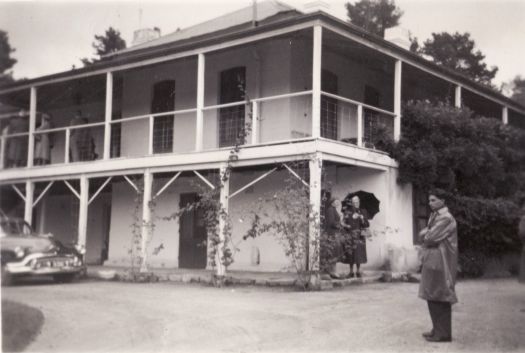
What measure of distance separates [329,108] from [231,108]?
2.60 metres

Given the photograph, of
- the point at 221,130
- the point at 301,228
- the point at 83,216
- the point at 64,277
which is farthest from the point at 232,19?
the point at 64,277

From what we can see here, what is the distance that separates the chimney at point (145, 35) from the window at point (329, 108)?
10.2 metres

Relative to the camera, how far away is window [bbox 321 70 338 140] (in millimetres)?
15141

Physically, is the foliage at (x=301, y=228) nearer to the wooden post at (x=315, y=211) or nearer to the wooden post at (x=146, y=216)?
the wooden post at (x=315, y=211)

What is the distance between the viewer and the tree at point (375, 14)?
19.9 meters

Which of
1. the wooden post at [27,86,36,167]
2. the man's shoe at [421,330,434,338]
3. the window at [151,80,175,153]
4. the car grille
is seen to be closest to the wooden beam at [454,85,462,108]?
the window at [151,80,175,153]

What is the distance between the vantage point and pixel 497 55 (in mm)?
9828

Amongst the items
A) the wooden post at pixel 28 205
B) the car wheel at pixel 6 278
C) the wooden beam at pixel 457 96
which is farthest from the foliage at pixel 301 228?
the wooden post at pixel 28 205

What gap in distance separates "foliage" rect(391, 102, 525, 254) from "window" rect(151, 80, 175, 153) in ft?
21.6

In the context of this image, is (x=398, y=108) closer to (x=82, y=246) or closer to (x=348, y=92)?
(x=348, y=92)

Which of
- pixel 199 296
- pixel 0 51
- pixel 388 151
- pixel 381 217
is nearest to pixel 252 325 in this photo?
pixel 199 296

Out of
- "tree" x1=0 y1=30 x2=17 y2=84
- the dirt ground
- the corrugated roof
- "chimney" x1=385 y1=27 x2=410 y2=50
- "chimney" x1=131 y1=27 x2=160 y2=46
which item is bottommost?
the dirt ground

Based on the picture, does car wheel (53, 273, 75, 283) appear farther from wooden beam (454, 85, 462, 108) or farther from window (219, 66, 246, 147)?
wooden beam (454, 85, 462, 108)

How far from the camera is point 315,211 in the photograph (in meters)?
11.6
